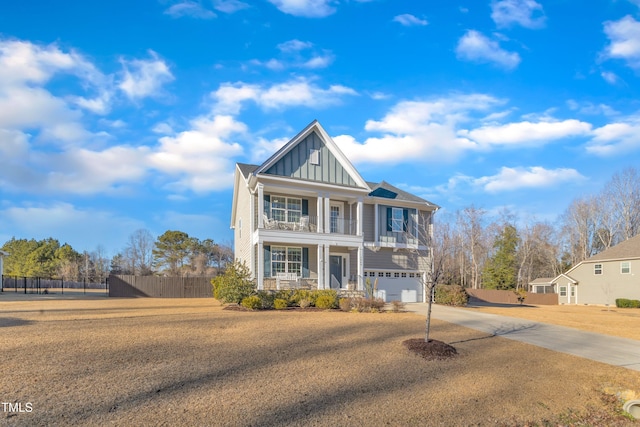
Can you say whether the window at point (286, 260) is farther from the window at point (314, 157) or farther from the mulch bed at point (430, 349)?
the mulch bed at point (430, 349)

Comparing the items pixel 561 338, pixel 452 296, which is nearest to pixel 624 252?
pixel 452 296

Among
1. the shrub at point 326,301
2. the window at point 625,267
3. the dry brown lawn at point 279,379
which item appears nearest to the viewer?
the dry brown lawn at point 279,379

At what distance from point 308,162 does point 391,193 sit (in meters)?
6.76

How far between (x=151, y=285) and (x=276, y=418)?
96.5 feet

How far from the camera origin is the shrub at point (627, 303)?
3162cm

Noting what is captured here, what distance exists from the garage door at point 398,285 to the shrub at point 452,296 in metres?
1.92

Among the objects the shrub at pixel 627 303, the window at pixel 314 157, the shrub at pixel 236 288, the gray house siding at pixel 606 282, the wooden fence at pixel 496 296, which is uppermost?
the window at pixel 314 157

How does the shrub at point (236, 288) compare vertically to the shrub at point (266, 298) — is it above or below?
above

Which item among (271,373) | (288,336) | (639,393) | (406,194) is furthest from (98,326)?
(406,194)

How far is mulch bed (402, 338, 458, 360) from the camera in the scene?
9820 millimetres

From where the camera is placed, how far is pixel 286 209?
2300 cm

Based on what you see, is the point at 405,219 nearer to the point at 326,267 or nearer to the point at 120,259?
the point at 326,267

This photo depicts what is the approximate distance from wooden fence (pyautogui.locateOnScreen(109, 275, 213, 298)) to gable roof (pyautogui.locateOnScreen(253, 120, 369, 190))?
15.4 m

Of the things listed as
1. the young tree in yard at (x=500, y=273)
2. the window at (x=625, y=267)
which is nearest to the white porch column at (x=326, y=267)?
the window at (x=625, y=267)
